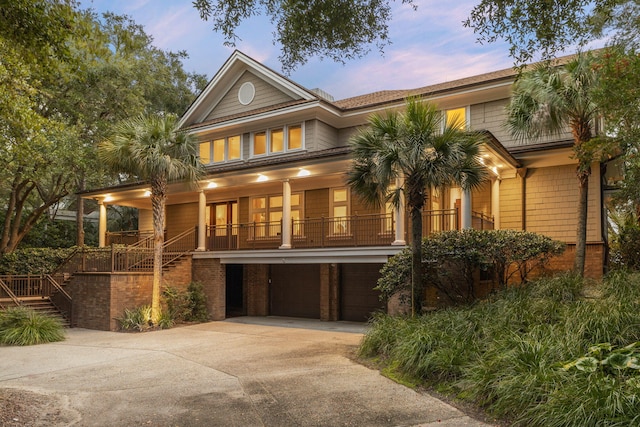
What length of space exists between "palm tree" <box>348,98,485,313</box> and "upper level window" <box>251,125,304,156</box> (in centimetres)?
876

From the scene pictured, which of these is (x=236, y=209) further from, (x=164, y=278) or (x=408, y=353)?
(x=408, y=353)

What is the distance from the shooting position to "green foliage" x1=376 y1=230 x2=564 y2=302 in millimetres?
11992

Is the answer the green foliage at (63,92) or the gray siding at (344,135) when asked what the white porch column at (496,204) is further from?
the green foliage at (63,92)

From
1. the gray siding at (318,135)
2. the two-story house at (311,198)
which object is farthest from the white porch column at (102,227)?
the gray siding at (318,135)

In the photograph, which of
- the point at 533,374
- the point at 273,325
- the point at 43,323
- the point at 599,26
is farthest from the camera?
the point at 273,325

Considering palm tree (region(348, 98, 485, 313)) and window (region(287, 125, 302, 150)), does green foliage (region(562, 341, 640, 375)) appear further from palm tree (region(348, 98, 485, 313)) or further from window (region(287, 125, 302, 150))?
window (region(287, 125, 302, 150))

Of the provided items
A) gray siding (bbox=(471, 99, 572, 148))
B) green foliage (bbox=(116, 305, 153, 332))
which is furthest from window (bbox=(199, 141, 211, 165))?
gray siding (bbox=(471, 99, 572, 148))

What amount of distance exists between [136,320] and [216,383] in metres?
8.42

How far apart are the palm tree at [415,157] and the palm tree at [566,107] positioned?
11.6ft

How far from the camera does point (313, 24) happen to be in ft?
25.5

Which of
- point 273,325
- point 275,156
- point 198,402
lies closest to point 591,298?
point 198,402

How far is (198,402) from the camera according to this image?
7.39 m

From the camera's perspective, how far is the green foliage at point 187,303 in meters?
17.1

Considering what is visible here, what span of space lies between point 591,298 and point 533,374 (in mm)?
4142
